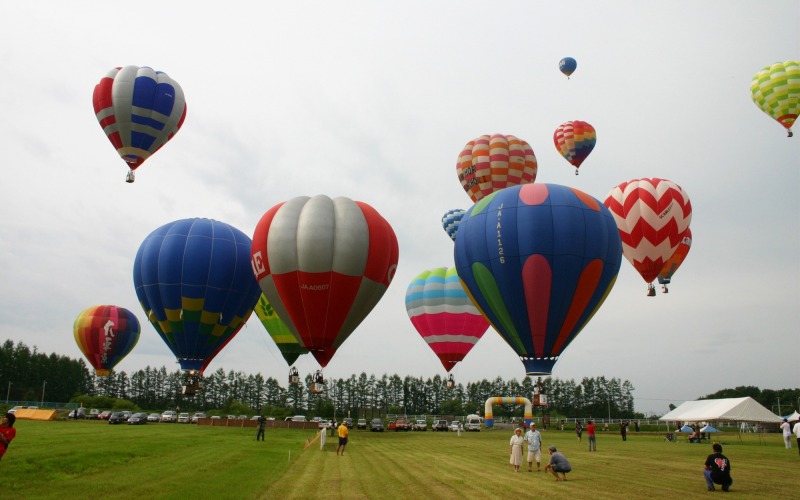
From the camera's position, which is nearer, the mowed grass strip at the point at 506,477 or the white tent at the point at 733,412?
the mowed grass strip at the point at 506,477

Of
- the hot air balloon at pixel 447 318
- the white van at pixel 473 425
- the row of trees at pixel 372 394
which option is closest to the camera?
the hot air balloon at pixel 447 318

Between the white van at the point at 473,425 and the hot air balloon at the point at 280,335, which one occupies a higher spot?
the hot air balloon at the point at 280,335

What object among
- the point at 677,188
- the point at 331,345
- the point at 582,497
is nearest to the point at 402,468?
the point at 582,497

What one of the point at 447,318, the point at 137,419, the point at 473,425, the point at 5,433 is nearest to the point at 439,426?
the point at 473,425

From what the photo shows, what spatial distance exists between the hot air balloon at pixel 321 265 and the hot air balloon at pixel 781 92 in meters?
32.4

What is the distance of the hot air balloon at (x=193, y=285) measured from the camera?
34.1 metres

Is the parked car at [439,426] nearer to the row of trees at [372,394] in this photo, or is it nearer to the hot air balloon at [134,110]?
the hot air balloon at [134,110]

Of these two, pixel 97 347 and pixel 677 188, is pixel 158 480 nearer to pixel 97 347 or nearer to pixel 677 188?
pixel 677 188

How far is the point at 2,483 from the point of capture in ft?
40.6

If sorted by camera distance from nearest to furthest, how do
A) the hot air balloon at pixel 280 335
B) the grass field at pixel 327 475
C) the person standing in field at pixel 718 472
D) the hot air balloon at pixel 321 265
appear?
the grass field at pixel 327 475, the person standing in field at pixel 718 472, the hot air balloon at pixel 321 265, the hot air balloon at pixel 280 335

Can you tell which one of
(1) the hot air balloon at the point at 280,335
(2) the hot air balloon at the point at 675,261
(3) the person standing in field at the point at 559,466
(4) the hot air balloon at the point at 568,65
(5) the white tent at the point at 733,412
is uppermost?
(4) the hot air balloon at the point at 568,65

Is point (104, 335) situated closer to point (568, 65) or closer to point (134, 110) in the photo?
point (134, 110)

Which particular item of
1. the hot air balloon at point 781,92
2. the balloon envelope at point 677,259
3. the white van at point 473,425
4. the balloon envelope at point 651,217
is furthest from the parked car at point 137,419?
the hot air balloon at point 781,92

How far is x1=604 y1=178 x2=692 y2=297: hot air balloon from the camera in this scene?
3969 cm
